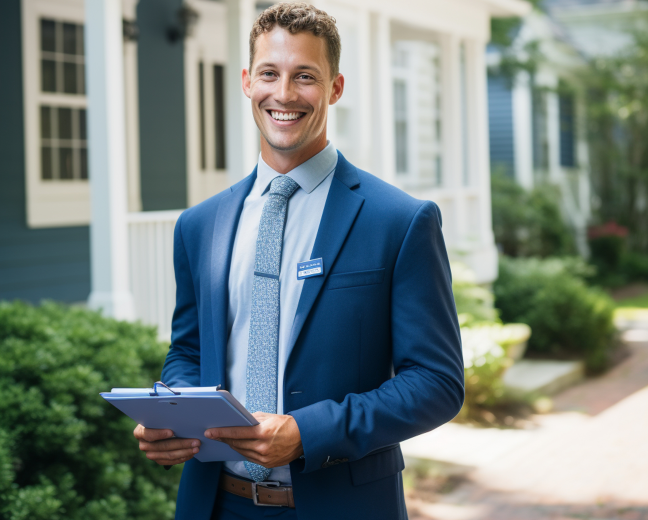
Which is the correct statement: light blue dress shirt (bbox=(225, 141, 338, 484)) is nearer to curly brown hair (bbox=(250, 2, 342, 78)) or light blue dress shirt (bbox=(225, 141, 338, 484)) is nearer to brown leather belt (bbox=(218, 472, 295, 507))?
brown leather belt (bbox=(218, 472, 295, 507))

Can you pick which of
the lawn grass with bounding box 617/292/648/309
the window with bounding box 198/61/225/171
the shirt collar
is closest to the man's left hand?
the shirt collar

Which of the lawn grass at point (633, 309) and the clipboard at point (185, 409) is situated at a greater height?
the clipboard at point (185, 409)

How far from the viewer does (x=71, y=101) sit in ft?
27.3

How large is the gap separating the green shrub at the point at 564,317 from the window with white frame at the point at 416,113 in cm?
344

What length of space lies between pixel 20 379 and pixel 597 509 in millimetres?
3731

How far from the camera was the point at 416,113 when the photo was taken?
1382 centimetres

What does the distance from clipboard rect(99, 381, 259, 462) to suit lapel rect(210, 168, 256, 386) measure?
21cm

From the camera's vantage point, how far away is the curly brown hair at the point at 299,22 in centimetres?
182

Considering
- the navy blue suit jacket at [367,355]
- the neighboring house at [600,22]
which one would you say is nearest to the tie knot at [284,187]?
the navy blue suit jacket at [367,355]

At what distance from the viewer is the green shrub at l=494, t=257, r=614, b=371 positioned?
31.7ft

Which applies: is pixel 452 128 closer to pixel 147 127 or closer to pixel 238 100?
pixel 147 127

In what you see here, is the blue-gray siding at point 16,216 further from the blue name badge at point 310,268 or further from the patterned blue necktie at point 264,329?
the blue name badge at point 310,268

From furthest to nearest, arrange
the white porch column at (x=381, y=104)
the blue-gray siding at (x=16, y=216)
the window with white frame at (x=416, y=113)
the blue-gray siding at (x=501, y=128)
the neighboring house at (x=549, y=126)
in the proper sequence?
the blue-gray siding at (x=501, y=128)
the neighboring house at (x=549, y=126)
the window with white frame at (x=416, y=113)
the white porch column at (x=381, y=104)
the blue-gray siding at (x=16, y=216)

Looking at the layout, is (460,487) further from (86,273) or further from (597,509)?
(86,273)
